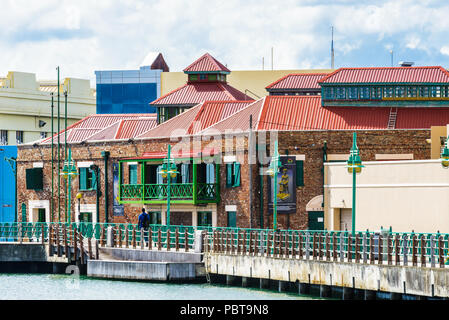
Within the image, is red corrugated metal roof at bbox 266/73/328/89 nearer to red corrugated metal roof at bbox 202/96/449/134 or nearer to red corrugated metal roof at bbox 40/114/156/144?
red corrugated metal roof at bbox 40/114/156/144

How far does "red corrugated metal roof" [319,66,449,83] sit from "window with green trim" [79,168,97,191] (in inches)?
547

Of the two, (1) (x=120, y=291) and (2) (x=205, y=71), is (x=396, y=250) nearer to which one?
(1) (x=120, y=291)

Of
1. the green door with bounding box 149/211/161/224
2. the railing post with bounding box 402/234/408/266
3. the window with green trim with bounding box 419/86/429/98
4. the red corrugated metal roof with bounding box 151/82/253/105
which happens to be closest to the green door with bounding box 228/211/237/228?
the green door with bounding box 149/211/161/224

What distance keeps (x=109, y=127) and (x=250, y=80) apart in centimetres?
3016

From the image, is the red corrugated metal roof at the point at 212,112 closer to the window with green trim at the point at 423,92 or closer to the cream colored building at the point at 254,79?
the window with green trim at the point at 423,92

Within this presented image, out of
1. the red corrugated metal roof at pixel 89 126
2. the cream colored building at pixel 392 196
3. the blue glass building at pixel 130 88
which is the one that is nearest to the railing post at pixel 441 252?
the cream colored building at pixel 392 196

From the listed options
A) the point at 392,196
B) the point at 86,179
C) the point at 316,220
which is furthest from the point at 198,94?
the point at 392,196

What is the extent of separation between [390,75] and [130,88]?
42.3 metres

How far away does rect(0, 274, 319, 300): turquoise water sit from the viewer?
163 ft

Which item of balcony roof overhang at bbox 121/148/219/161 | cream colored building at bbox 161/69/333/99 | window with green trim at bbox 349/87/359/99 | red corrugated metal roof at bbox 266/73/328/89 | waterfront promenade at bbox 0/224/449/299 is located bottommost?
waterfront promenade at bbox 0/224/449/299

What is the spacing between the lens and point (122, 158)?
70.8 metres

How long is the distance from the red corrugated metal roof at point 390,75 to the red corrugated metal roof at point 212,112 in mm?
5418

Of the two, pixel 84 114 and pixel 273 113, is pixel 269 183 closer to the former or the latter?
pixel 273 113
